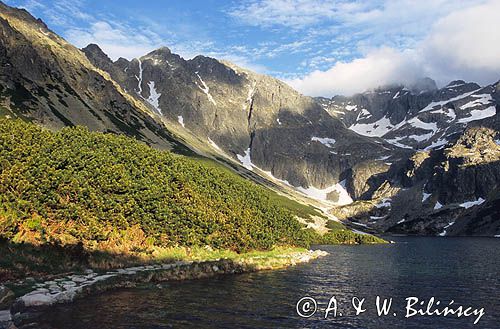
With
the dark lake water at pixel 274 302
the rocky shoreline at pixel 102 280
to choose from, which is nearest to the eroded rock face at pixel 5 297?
the rocky shoreline at pixel 102 280

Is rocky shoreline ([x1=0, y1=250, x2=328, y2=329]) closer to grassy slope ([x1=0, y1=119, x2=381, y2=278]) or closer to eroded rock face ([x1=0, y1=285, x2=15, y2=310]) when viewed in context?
eroded rock face ([x1=0, y1=285, x2=15, y2=310])

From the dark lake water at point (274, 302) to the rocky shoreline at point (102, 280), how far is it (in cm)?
119

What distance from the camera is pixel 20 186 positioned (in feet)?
161

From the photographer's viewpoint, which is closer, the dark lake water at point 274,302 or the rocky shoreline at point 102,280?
the rocky shoreline at point 102,280

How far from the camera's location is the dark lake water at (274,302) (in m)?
31.2

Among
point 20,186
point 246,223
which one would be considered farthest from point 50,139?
point 246,223

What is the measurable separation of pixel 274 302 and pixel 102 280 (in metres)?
17.1

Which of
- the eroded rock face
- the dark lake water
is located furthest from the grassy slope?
the dark lake water

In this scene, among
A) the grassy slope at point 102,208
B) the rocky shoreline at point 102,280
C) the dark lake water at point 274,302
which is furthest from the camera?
the grassy slope at point 102,208

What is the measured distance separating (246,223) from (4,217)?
141 feet

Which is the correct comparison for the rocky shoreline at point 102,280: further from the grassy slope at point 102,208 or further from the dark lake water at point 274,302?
the grassy slope at point 102,208

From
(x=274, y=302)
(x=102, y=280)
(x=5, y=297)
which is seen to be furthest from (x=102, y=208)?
(x=274, y=302)

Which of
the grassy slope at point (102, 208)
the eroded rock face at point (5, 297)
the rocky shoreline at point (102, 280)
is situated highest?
the grassy slope at point (102, 208)

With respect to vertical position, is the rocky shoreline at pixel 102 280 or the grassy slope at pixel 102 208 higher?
the grassy slope at pixel 102 208
